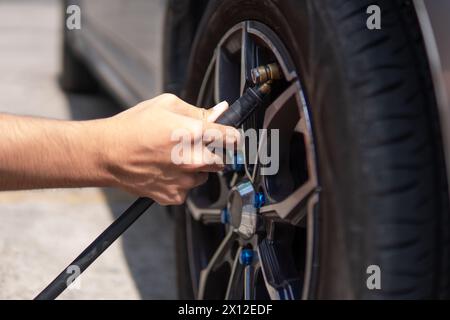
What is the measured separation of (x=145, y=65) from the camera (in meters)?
3.28

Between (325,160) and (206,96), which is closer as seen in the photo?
(325,160)

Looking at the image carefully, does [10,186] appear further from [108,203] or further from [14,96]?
[14,96]

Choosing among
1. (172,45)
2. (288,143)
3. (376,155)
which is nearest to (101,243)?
(288,143)

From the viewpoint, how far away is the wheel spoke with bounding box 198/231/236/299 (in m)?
2.04

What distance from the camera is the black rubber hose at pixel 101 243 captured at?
5.82 ft

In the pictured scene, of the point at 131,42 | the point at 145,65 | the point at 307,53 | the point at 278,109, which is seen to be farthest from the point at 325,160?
the point at 131,42

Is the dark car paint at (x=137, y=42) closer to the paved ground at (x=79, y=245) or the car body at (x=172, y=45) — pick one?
the car body at (x=172, y=45)

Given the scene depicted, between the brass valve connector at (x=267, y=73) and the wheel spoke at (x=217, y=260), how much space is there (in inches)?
16.2

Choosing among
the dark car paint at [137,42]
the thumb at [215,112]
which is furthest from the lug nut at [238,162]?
the dark car paint at [137,42]

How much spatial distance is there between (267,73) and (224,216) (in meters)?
0.45

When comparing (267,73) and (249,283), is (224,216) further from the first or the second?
(267,73)

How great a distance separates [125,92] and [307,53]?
237 cm

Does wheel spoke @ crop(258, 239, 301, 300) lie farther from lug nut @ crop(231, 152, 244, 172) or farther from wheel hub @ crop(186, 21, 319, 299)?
lug nut @ crop(231, 152, 244, 172)

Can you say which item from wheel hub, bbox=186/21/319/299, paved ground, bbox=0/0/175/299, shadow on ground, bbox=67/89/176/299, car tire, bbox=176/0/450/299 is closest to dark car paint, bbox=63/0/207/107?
paved ground, bbox=0/0/175/299
